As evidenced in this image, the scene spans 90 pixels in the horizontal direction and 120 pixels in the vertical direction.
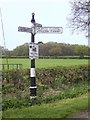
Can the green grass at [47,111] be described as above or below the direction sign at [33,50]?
below

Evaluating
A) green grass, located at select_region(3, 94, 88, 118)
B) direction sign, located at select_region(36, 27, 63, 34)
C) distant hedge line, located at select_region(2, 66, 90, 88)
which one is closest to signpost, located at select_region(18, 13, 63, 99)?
direction sign, located at select_region(36, 27, 63, 34)

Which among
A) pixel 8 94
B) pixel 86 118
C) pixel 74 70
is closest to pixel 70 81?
pixel 74 70

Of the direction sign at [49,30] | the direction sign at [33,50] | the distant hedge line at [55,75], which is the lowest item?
the distant hedge line at [55,75]

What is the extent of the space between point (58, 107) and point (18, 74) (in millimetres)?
7527

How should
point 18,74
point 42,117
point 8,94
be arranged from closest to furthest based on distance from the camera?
point 42,117 < point 8,94 < point 18,74

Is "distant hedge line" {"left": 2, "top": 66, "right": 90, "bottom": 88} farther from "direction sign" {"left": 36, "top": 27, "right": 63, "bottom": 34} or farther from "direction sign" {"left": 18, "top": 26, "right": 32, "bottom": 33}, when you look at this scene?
"direction sign" {"left": 36, "top": 27, "right": 63, "bottom": 34}

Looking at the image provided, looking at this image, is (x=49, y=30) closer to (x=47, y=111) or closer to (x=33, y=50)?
(x=33, y=50)

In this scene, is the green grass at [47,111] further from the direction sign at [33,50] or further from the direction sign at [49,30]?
the direction sign at [49,30]

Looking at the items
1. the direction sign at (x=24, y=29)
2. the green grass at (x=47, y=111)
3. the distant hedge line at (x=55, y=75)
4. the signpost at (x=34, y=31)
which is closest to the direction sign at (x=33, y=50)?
the signpost at (x=34, y=31)

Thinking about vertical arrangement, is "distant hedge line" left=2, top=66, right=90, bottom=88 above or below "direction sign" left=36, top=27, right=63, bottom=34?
below

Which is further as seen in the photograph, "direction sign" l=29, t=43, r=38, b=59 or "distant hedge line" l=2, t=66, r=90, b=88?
"distant hedge line" l=2, t=66, r=90, b=88

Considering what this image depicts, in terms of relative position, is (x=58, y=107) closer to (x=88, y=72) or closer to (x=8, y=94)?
(x=8, y=94)

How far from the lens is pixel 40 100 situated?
13.2 meters

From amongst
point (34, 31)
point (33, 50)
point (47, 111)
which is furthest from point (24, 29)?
point (47, 111)
